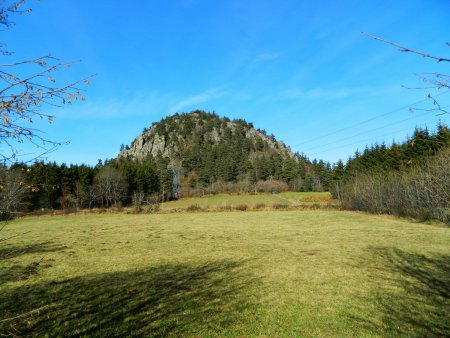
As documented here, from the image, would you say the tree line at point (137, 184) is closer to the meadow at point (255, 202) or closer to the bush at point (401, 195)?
the meadow at point (255, 202)

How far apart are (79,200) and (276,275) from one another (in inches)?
2794

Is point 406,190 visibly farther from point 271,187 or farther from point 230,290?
point 271,187

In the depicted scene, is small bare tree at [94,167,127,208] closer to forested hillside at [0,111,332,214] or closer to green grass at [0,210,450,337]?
forested hillside at [0,111,332,214]

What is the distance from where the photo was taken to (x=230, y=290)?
9.92 metres

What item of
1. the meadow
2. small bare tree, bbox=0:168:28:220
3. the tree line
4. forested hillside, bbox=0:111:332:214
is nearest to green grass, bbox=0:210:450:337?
small bare tree, bbox=0:168:28:220

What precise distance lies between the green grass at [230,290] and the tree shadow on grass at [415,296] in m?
0.03

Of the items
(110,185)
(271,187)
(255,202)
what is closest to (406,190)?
(255,202)

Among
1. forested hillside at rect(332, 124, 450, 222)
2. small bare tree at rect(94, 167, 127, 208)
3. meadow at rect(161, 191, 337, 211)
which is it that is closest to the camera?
forested hillside at rect(332, 124, 450, 222)

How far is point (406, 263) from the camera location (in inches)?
533

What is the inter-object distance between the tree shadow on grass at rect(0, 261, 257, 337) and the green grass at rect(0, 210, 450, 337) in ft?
0.10

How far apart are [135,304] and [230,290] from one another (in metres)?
2.96

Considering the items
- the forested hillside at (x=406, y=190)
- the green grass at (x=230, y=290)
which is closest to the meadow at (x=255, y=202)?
the forested hillside at (x=406, y=190)

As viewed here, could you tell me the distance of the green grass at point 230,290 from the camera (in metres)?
7.12

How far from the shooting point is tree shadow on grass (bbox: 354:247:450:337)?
716 centimetres
